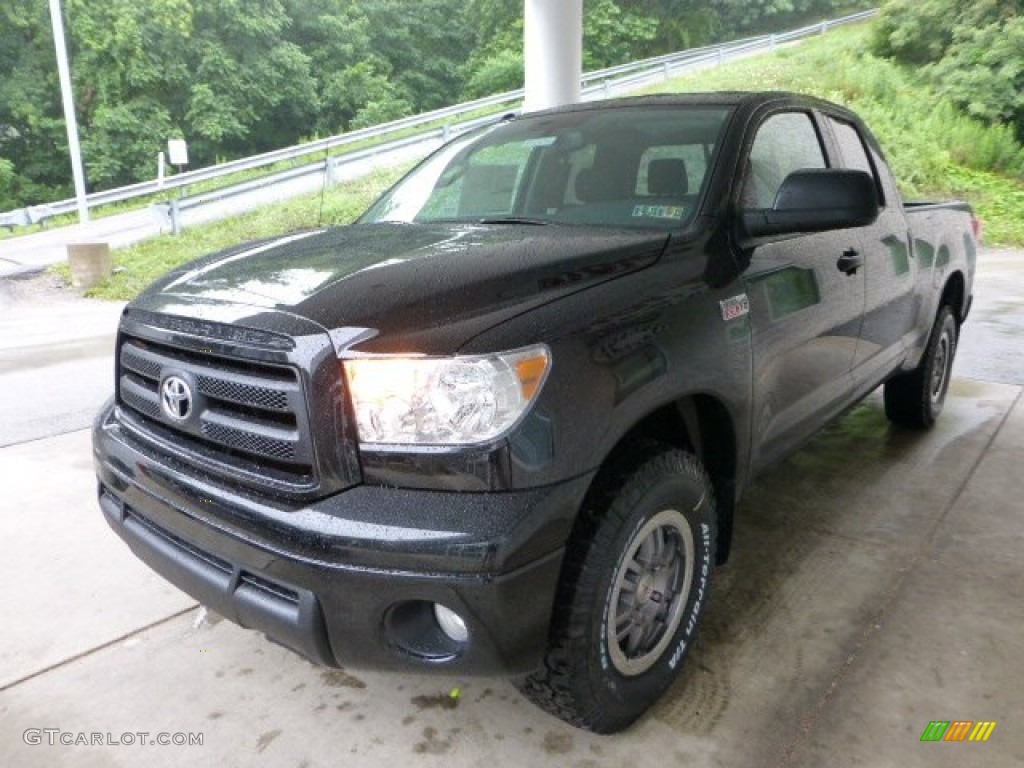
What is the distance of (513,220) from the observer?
→ 9.15 ft

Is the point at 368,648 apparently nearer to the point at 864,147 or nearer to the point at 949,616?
the point at 949,616

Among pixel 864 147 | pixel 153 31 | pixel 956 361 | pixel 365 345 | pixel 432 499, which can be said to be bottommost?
pixel 956 361

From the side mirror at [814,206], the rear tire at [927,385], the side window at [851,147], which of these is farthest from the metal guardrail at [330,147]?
the side mirror at [814,206]

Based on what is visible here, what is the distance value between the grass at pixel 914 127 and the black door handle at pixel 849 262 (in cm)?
1334

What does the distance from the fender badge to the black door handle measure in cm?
80

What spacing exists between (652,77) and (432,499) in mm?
21236

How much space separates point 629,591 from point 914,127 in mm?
18840

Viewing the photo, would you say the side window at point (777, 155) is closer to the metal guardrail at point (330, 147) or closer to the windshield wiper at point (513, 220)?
the windshield wiper at point (513, 220)

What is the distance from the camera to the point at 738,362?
94.5 inches

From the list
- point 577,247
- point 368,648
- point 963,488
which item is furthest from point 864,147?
point 368,648

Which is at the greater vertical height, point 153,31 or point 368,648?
point 153,31

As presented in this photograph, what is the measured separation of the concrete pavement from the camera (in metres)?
2.15

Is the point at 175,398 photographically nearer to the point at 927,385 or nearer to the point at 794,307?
the point at 794,307

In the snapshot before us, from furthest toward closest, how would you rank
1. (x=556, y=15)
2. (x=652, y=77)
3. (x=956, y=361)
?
(x=652, y=77)
(x=556, y=15)
(x=956, y=361)
